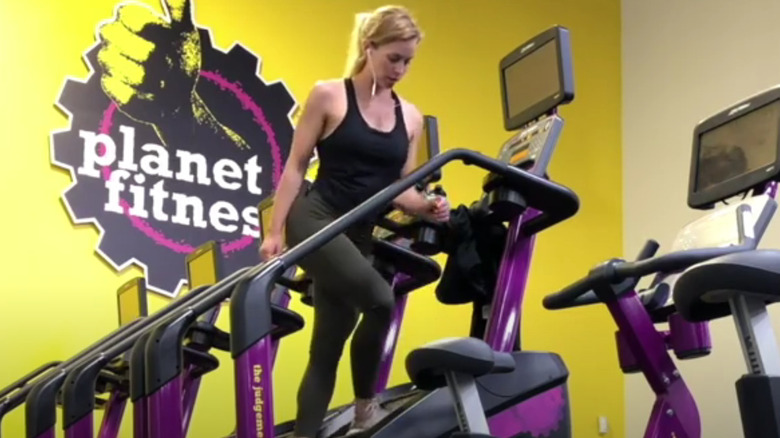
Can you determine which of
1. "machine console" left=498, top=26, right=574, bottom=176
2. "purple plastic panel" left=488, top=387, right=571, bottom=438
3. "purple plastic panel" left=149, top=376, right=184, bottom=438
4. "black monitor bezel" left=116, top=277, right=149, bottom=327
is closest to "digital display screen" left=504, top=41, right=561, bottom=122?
"machine console" left=498, top=26, right=574, bottom=176

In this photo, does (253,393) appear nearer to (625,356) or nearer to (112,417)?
(625,356)

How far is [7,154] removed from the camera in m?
4.53

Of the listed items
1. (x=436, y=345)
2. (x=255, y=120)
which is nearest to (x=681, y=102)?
(x=255, y=120)

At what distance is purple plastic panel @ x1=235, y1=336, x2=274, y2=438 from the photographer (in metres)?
2.08

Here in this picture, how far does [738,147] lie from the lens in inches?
110

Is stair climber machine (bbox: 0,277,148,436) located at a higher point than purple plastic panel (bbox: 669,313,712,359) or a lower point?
higher

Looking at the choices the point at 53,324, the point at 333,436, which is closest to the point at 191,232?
the point at 53,324

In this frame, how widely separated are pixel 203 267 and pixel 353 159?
1.54 m

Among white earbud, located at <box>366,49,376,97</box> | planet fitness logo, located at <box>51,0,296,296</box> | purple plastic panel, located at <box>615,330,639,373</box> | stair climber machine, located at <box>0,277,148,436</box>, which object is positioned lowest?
purple plastic panel, located at <box>615,330,639,373</box>

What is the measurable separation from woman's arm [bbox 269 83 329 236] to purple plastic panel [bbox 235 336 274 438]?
56 centimetres

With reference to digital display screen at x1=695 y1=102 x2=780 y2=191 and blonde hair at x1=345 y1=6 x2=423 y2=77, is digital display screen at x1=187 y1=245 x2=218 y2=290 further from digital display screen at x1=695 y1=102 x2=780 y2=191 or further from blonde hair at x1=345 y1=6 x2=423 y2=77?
digital display screen at x1=695 y1=102 x2=780 y2=191

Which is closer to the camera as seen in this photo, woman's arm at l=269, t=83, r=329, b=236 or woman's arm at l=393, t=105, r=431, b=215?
woman's arm at l=269, t=83, r=329, b=236

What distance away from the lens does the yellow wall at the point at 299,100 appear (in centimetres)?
448

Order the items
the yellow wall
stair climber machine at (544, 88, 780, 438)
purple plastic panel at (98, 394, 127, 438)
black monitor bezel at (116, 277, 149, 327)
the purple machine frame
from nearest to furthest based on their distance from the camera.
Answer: the purple machine frame < stair climber machine at (544, 88, 780, 438) < purple plastic panel at (98, 394, 127, 438) < black monitor bezel at (116, 277, 149, 327) < the yellow wall
